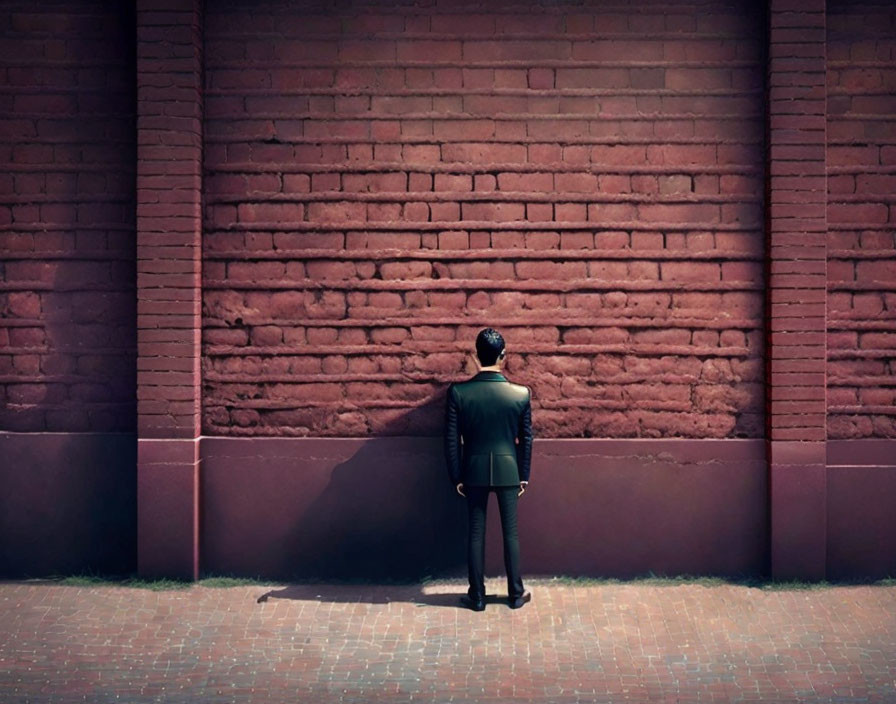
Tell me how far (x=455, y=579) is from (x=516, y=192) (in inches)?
109

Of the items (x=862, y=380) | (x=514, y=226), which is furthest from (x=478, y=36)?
(x=862, y=380)

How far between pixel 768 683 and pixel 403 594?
2.62m

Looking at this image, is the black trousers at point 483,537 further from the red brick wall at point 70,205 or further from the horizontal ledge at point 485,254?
the red brick wall at point 70,205

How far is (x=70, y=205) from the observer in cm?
752

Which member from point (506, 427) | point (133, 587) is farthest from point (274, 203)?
point (133, 587)

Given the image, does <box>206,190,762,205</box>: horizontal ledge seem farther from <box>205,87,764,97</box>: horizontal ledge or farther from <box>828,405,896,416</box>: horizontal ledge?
<box>828,405,896,416</box>: horizontal ledge

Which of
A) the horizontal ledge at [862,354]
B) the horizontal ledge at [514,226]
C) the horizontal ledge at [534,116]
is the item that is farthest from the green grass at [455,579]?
the horizontal ledge at [534,116]

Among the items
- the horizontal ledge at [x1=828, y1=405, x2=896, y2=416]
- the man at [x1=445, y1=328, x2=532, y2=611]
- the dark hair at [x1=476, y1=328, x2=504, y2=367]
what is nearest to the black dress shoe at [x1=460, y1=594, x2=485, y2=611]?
the man at [x1=445, y1=328, x2=532, y2=611]

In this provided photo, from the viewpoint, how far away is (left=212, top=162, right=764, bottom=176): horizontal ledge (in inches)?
294

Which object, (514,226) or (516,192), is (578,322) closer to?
(514,226)

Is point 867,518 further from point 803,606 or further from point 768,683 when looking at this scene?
point 768,683

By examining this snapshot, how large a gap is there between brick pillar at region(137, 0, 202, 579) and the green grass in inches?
4.8

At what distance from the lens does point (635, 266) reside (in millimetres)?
7473

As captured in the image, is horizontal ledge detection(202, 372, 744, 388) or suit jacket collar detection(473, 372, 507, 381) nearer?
suit jacket collar detection(473, 372, 507, 381)
